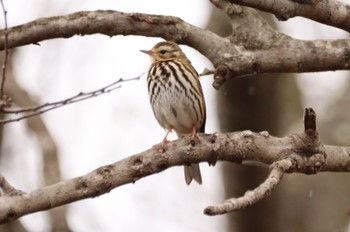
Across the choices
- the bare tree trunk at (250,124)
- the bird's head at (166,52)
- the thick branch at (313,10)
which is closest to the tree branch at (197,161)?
the thick branch at (313,10)

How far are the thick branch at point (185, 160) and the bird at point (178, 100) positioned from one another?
1864 mm

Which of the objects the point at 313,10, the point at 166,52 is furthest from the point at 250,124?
the point at 313,10

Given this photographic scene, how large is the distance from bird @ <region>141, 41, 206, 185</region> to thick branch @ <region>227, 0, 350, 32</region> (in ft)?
6.21

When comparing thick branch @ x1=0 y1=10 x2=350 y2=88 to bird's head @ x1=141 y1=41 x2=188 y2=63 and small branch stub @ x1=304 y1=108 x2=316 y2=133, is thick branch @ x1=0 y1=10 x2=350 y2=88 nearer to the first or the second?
small branch stub @ x1=304 y1=108 x2=316 y2=133

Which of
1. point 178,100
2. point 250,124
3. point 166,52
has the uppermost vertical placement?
point 166,52

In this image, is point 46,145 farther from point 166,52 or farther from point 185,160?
point 185,160

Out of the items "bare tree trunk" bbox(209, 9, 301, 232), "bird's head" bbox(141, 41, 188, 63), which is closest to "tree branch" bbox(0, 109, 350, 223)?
"bare tree trunk" bbox(209, 9, 301, 232)

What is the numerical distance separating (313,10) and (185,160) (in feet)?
3.66

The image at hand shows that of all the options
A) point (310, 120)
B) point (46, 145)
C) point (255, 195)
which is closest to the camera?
point (255, 195)

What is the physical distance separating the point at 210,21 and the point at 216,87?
232 centimetres

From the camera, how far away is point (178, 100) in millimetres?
6414

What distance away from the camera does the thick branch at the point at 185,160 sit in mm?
3986

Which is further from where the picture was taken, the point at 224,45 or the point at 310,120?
the point at 224,45

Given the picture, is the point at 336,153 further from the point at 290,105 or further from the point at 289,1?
the point at 290,105
